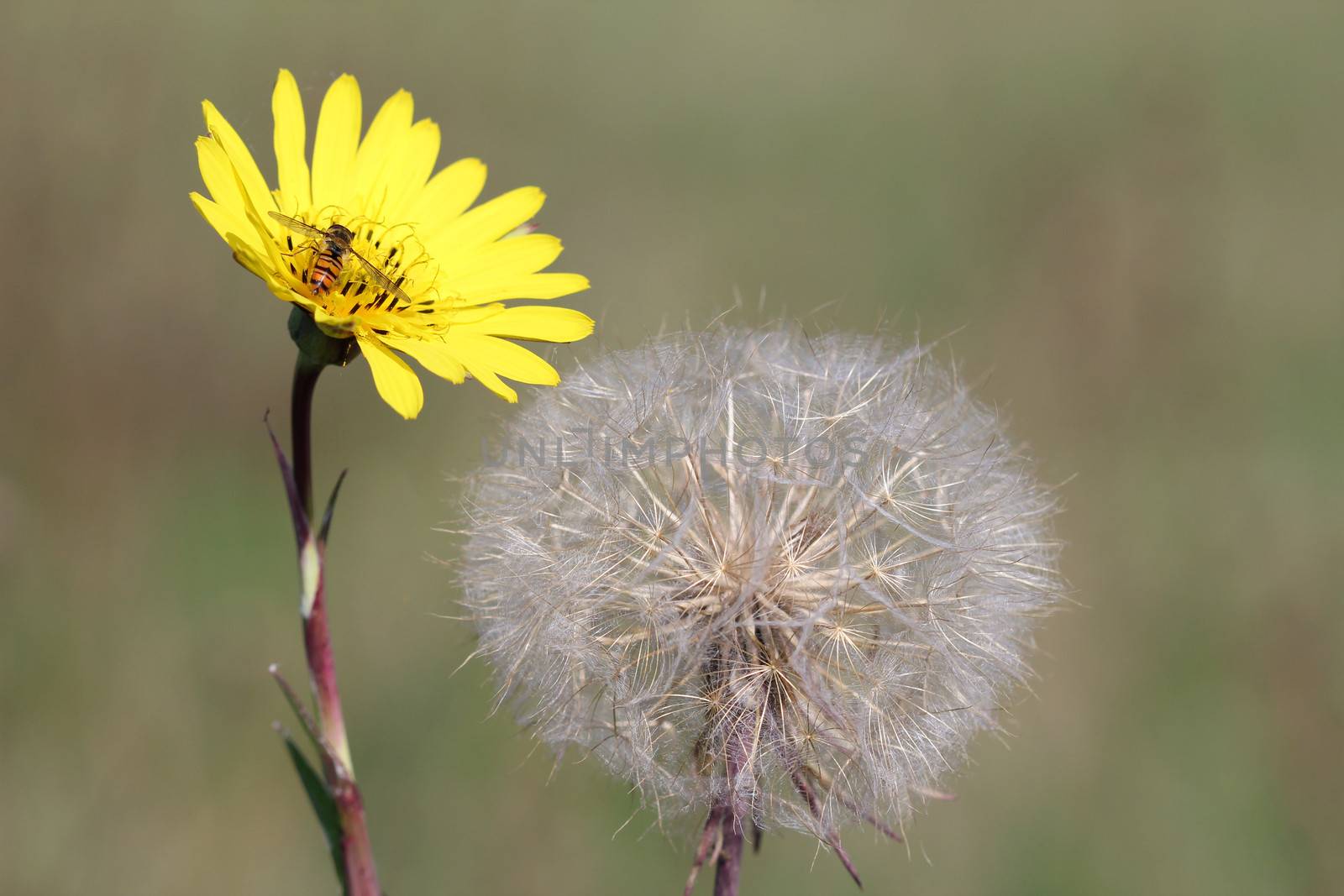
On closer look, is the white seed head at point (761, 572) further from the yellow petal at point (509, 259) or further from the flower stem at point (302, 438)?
the flower stem at point (302, 438)

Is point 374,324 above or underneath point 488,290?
underneath

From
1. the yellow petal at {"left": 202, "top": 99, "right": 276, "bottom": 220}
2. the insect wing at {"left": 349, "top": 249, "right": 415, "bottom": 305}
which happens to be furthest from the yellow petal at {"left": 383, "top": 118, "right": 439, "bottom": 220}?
the yellow petal at {"left": 202, "top": 99, "right": 276, "bottom": 220}

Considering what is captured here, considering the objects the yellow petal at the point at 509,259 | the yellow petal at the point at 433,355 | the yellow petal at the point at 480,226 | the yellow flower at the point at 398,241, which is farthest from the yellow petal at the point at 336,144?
the yellow petal at the point at 433,355

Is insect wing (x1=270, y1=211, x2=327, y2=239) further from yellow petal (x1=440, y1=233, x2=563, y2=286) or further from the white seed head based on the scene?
the white seed head

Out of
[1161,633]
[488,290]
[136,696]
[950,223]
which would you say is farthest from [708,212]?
[488,290]

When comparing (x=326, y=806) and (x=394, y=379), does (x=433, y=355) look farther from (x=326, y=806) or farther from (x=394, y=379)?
(x=326, y=806)

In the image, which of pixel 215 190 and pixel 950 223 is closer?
pixel 215 190

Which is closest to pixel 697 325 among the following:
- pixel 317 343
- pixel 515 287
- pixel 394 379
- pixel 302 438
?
pixel 515 287

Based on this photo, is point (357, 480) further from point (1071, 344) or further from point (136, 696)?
point (1071, 344)
